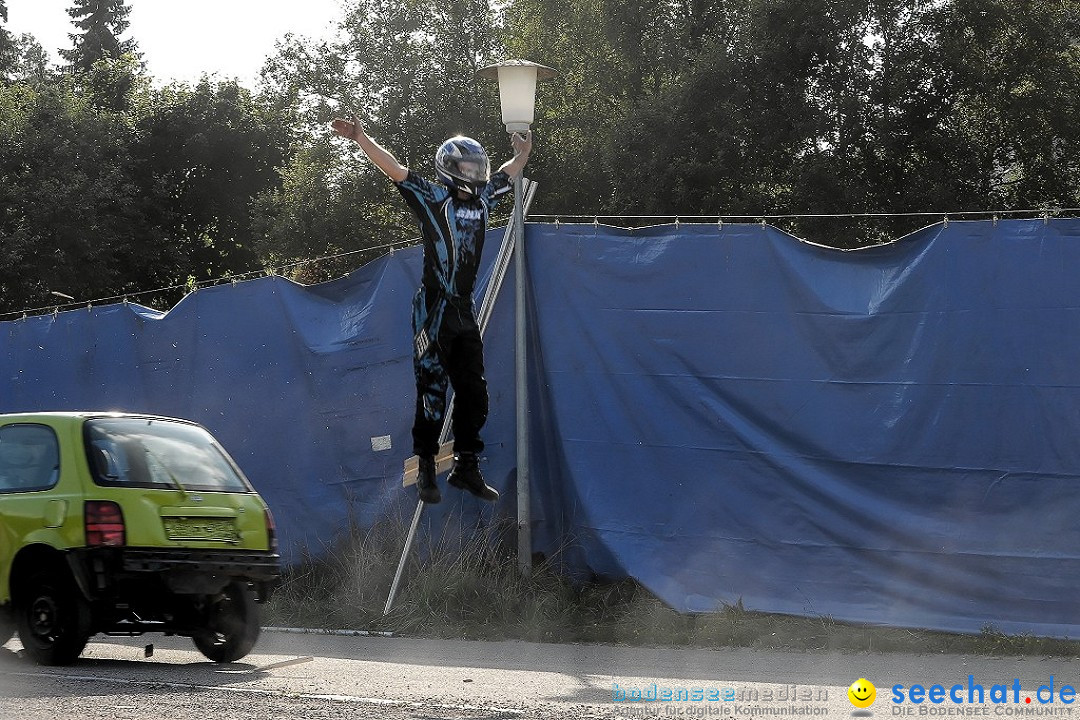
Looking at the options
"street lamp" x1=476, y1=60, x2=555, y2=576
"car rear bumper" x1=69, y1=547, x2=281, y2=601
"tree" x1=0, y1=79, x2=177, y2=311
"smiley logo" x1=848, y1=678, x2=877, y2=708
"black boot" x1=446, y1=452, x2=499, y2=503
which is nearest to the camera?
"smiley logo" x1=848, y1=678, x2=877, y2=708

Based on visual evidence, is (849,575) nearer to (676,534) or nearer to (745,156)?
(676,534)

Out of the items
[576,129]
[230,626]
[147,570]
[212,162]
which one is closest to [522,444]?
[230,626]

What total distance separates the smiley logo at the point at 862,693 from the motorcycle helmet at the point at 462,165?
3166mm

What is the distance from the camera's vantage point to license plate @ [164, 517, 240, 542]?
312 inches

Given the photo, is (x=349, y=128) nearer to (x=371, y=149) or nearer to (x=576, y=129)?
(x=371, y=149)

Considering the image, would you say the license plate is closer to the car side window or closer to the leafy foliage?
the car side window

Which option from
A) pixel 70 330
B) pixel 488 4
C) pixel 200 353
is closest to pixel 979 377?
pixel 200 353

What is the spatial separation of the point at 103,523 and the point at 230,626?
1097mm

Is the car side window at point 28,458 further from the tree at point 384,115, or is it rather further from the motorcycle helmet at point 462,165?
the tree at point 384,115

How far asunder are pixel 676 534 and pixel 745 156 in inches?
724

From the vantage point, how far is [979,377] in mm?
8461

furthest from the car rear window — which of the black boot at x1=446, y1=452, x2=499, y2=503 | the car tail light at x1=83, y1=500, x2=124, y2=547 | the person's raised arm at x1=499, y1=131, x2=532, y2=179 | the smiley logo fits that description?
the smiley logo

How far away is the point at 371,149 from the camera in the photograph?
20.6 ft

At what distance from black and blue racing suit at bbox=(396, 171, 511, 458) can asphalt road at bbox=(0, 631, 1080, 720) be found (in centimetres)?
150
